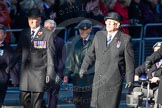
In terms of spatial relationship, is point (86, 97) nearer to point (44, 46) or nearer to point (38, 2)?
point (44, 46)

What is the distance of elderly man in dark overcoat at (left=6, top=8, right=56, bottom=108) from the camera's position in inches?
507

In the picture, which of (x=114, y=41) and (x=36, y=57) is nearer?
(x=114, y=41)

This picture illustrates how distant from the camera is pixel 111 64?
12164 mm

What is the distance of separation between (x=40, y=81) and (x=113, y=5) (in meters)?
4.10

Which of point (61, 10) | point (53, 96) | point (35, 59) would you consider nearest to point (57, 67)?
point (35, 59)

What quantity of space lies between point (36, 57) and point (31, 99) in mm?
817

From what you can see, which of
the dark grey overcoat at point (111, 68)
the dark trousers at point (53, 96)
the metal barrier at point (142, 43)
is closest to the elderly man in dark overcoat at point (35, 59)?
the dark trousers at point (53, 96)

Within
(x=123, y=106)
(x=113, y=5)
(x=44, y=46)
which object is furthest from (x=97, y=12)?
(x=44, y=46)

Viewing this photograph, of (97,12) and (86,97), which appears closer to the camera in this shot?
Result: (86,97)

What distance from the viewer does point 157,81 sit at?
1299 centimetres

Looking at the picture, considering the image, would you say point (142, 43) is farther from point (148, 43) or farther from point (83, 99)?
point (83, 99)

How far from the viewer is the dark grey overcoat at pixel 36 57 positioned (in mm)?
12875

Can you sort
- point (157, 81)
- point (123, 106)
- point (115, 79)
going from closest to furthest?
1. point (115, 79)
2. point (157, 81)
3. point (123, 106)

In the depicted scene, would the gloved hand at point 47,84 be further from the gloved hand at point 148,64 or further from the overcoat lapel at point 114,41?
the gloved hand at point 148,64
